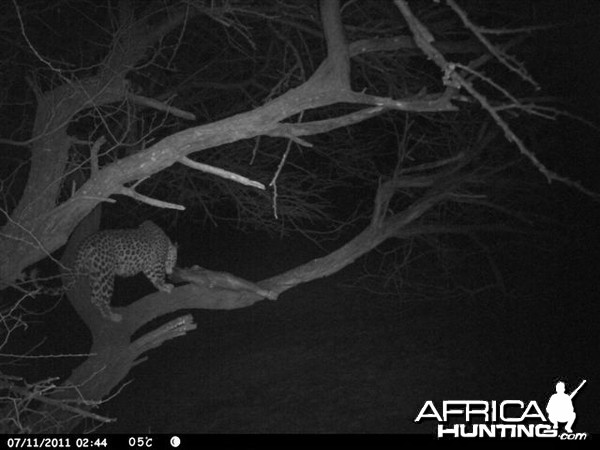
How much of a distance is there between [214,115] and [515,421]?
166 inches

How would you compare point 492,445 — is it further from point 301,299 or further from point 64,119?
point 301,299

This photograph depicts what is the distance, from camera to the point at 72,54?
6402 mm

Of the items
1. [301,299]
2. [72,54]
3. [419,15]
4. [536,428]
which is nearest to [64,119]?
[72,54]

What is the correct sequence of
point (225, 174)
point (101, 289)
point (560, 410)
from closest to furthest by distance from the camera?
point (225, 174)
point (560, 410)
point (101, 289)

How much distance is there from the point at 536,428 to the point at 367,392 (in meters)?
2.60

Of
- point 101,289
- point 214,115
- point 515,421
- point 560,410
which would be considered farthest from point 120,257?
point 560,410

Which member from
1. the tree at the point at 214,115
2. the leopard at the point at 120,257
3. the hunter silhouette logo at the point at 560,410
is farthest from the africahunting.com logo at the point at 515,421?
the leopard at the point at 120,257

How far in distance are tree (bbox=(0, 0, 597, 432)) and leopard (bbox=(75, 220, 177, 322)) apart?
18 cm

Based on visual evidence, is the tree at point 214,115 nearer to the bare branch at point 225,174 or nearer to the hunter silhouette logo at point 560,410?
the bare branch at point 225,174

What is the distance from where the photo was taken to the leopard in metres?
6.51

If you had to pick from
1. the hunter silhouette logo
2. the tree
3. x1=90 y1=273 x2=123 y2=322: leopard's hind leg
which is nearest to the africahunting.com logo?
the hunter silhouette logo

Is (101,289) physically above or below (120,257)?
below

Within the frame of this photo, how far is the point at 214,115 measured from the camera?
701 cm

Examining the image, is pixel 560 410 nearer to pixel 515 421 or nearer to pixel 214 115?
pixel 515 421
